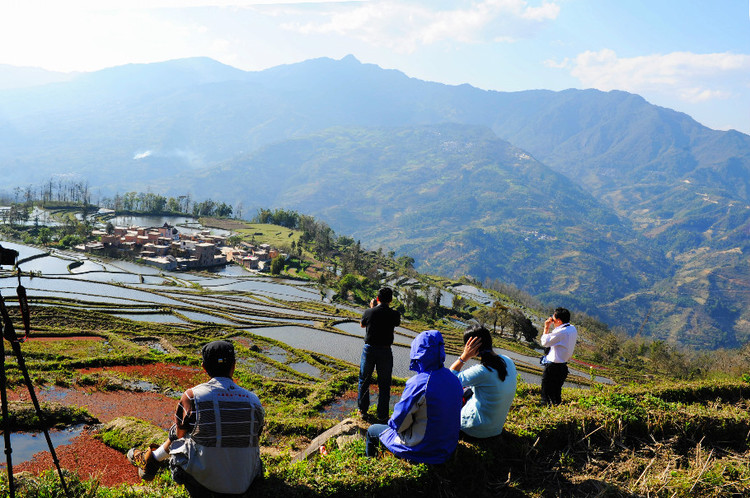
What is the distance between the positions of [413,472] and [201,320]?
115 ft

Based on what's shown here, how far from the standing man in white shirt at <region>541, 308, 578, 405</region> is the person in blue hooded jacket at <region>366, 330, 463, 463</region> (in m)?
3.63

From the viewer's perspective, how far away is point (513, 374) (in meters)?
5.45

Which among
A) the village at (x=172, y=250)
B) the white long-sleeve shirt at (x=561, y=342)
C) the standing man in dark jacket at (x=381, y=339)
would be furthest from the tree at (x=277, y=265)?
the white long-sleeve shirt at (x=561, y=342)

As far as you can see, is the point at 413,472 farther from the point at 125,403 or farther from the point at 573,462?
the point at 125,403

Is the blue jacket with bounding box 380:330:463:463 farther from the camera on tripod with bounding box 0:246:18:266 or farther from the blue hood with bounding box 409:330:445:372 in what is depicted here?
the camera on tripod with bounding box 0:246:18:266

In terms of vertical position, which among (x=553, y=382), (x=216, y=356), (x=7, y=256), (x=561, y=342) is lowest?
(x=553, y=382)

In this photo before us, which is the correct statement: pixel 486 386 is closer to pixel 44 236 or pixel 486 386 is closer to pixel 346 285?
pixel 346 285

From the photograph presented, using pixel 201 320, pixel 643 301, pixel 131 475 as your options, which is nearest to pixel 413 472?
pixel 131 475

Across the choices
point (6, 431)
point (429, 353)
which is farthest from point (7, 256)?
point (429, 353)

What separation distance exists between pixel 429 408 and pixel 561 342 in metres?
4.13

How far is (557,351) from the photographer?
771 centimetres

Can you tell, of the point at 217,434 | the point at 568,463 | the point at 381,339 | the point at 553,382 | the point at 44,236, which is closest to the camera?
the point at 217,434

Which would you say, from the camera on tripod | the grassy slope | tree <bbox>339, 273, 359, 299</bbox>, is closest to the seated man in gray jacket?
the grassy slope

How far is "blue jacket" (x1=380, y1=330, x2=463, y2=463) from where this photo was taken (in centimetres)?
461
